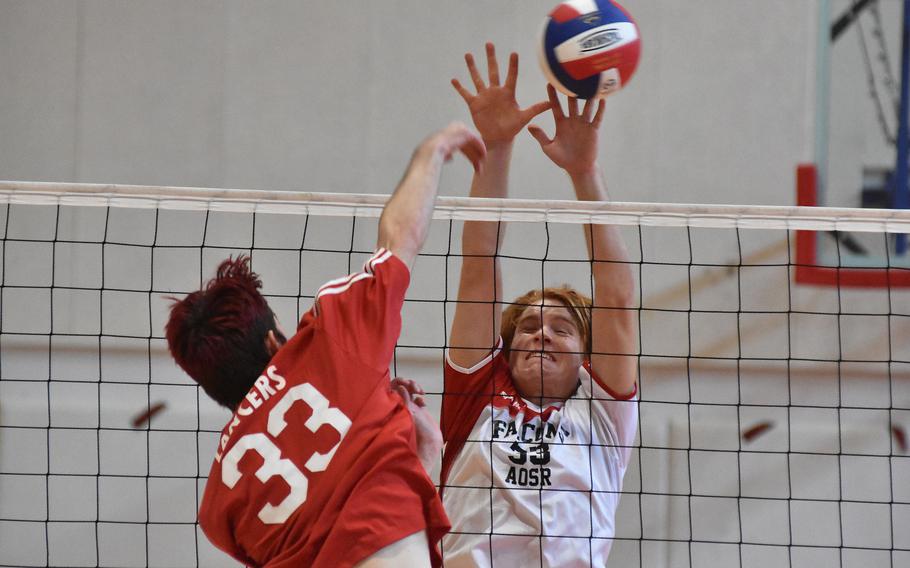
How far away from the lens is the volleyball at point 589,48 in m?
2.79

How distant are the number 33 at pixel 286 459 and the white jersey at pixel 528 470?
1.00 metres

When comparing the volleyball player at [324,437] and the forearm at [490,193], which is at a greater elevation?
the forearm at [490,193]

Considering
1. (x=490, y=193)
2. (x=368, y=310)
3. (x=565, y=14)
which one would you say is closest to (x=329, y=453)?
(x=368, y=310)

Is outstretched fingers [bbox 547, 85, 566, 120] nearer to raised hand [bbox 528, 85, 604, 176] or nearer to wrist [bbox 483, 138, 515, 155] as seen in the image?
Answer: raised hand [bbox 528, 85, 604, 176]

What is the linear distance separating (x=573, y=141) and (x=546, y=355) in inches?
26.1

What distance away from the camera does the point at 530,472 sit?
2629mm

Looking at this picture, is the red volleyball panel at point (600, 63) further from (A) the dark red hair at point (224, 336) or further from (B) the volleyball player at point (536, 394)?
(A) the dark red hair at point (224, 336)

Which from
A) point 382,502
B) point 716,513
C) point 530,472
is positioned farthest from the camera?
point 716,513

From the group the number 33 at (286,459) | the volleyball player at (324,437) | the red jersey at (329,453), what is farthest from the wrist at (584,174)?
the number 33 at (286,459)

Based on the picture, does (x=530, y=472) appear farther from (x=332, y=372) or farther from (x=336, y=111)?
(x=336, y=111)

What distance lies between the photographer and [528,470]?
2631 millimetres

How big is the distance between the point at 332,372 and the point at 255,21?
361cm

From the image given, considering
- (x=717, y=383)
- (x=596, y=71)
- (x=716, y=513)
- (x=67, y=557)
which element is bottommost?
(x=67, y=557)

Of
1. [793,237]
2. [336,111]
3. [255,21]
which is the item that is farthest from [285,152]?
[793,237]
